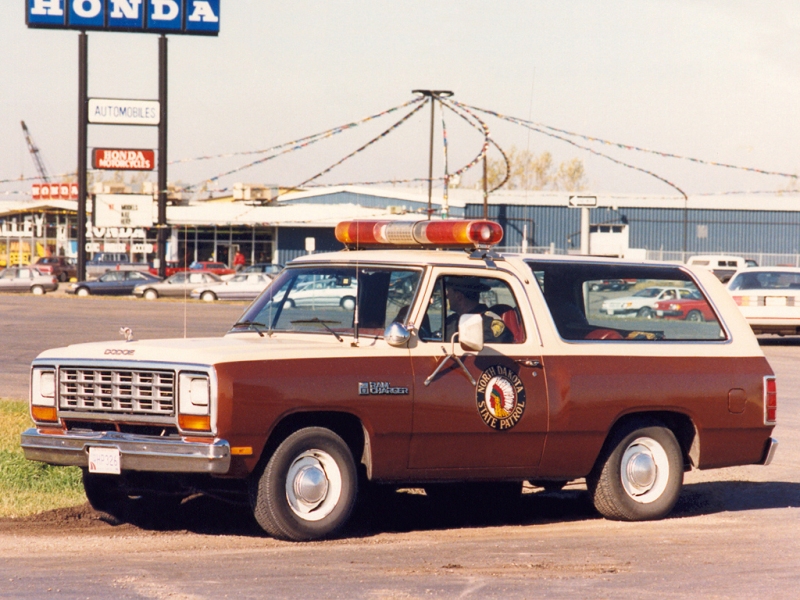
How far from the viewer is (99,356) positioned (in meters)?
7.40

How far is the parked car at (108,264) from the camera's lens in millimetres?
66125

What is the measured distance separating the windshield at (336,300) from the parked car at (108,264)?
180 ft

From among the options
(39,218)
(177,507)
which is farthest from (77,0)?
(177,507)

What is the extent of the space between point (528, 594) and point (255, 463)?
5.96 ft

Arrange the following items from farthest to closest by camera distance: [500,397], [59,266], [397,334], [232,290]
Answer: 1. [59,266]
2. [232,290]
3. [500,397]
4. [397,334]

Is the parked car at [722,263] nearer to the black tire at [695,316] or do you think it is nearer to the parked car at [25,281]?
the parked car at [25,281]

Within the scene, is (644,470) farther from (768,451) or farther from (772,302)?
(772,302)

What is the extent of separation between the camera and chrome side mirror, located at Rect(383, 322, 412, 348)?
7449 millimetres

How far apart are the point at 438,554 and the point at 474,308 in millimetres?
1752

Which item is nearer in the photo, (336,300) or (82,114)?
(336,300)

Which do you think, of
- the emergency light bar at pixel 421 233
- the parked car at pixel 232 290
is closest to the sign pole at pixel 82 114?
the parked car at pixel 232 290

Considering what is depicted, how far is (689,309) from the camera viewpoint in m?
9.00

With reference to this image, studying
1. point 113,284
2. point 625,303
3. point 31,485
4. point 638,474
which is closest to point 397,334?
point 625,303

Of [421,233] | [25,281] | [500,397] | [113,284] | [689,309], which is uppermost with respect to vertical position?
[421,233]
